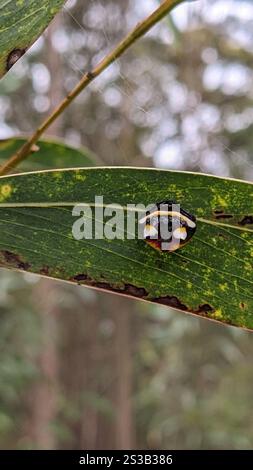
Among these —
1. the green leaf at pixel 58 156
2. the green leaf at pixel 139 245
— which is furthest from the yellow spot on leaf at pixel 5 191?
the green leaf at pixel 58 156

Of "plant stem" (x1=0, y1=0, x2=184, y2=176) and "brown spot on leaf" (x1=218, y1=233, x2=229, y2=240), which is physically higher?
"plant stem" (x1=0, y1=0, x2=184, y2=176)

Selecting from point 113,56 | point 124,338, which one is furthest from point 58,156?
point 124,338

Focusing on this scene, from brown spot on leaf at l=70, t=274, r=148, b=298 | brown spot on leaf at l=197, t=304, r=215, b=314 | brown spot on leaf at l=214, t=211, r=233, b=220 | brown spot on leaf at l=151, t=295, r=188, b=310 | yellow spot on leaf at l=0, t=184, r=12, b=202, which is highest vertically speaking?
yellow spot on leaf at l=0, t=184, r=12, b=202

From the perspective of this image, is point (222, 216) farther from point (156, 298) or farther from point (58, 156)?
point (58, 156)

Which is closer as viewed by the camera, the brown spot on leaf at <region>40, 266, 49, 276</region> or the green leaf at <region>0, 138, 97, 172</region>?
the brown spot on leaf at <region>40, 266, 49, 276</region>

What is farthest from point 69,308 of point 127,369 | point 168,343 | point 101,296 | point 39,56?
point 39,56

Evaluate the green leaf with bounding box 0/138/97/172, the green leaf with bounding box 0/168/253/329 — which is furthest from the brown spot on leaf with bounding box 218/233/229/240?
the green leaf with bounding box 0/138/97/172

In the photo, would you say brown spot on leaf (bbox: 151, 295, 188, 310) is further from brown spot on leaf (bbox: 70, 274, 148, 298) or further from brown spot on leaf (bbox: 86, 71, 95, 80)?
brown spot on leaf (bbox: 86, 71, 95, 80)
